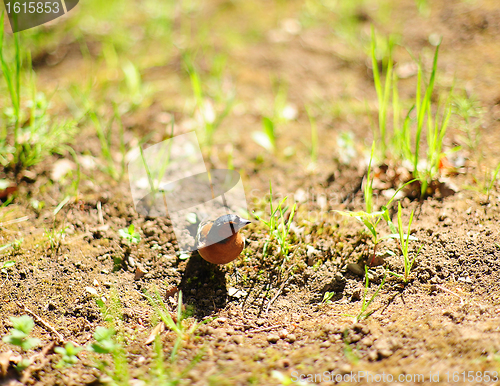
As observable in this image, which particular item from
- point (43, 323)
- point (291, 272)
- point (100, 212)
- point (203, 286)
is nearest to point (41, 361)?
point (43, 323)

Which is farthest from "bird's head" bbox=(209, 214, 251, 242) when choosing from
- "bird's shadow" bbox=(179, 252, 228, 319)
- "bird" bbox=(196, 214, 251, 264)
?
"bird's shadow" bbox=(179, 252, 228, 319)

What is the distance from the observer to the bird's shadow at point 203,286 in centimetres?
191

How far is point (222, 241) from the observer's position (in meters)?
1.88

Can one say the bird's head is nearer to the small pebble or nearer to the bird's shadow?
the bird's shadow

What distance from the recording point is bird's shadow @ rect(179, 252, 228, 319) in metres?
1.91

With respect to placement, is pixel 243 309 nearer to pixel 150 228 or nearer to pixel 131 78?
A: pixel 150 228

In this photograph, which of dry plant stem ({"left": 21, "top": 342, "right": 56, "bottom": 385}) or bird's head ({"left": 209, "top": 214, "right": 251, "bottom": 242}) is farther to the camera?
bird's head ({"left": 209, "top": 214, "right": 251, "bottom": 242})

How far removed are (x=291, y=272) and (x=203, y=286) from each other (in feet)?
1.58

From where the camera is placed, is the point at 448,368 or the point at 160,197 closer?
the point at 448,368

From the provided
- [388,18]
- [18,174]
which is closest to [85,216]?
[18,174]

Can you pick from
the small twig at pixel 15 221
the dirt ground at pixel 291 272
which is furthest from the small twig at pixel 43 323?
the small twig at pixel 15 221

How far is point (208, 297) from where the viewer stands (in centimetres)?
195

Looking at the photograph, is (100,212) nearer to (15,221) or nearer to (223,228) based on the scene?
(15,221)

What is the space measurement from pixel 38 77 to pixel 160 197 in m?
1.93
